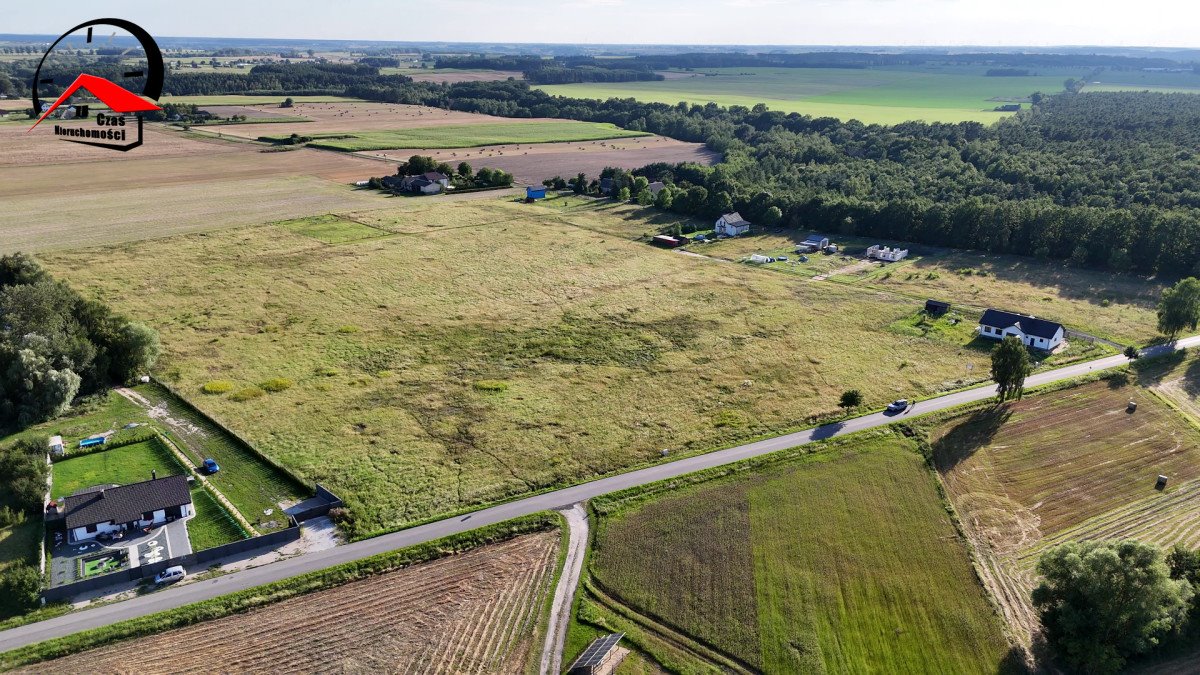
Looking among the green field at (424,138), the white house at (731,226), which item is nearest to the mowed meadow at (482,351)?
A: the white house at (731,226)

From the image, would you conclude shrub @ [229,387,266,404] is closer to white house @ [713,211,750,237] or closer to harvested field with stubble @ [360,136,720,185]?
white house @ [713,211,750,237]

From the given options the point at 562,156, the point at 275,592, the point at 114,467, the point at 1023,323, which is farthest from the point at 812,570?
the point at 562,156

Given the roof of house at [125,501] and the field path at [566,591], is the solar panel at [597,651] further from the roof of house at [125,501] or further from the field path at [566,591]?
the roof of house at [125,501]

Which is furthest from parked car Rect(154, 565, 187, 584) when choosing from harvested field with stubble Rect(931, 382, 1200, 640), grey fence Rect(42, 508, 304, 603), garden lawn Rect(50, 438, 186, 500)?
harvested field with stubble Rect(931, 382, 1200, 640)

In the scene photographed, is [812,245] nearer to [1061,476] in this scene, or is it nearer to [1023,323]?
[1023,323]

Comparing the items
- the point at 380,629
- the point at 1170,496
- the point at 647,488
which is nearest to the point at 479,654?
the point at 380,629

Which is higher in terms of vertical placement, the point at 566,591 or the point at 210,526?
the point at 210,526
